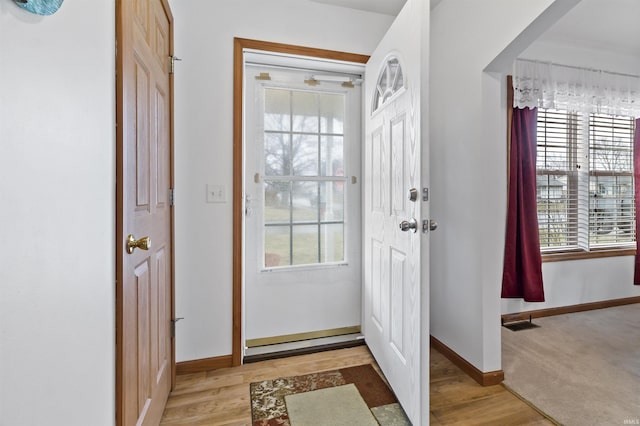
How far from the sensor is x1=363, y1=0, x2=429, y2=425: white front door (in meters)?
1.30

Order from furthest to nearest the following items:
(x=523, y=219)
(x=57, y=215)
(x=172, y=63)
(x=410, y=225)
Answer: (x=523, y=219)
(x=172, y=63)
(x=410, y=225)
(x=57, y=215)

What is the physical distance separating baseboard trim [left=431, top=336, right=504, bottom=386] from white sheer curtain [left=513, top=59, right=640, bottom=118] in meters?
2.03

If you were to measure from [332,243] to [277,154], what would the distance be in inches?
31.4

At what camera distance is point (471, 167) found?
184 centimetres

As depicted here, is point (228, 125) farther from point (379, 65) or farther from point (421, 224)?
point (421, 224)

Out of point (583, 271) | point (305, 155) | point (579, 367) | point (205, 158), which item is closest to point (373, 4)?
point (305, 155)

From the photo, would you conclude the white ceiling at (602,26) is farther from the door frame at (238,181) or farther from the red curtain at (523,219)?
the door frame at (238,181)

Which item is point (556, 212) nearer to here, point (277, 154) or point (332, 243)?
point (332, 243)

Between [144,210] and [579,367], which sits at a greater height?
[144,210]

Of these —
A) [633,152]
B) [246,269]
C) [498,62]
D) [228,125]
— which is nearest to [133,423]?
[246,269]

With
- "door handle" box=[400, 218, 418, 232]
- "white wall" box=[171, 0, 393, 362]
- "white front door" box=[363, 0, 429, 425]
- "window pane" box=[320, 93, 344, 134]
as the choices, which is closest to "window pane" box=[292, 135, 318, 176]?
"window pane" box=[320, 93, 344, 134]

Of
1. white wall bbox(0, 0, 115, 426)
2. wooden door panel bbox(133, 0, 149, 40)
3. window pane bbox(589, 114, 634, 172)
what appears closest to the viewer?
white wall bbox(0, 0, 115, 426)

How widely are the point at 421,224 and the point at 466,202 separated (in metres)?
0.78

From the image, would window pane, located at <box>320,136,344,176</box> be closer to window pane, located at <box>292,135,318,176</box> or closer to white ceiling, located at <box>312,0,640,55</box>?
window pane, located at <box>292,135,318,176</box>
